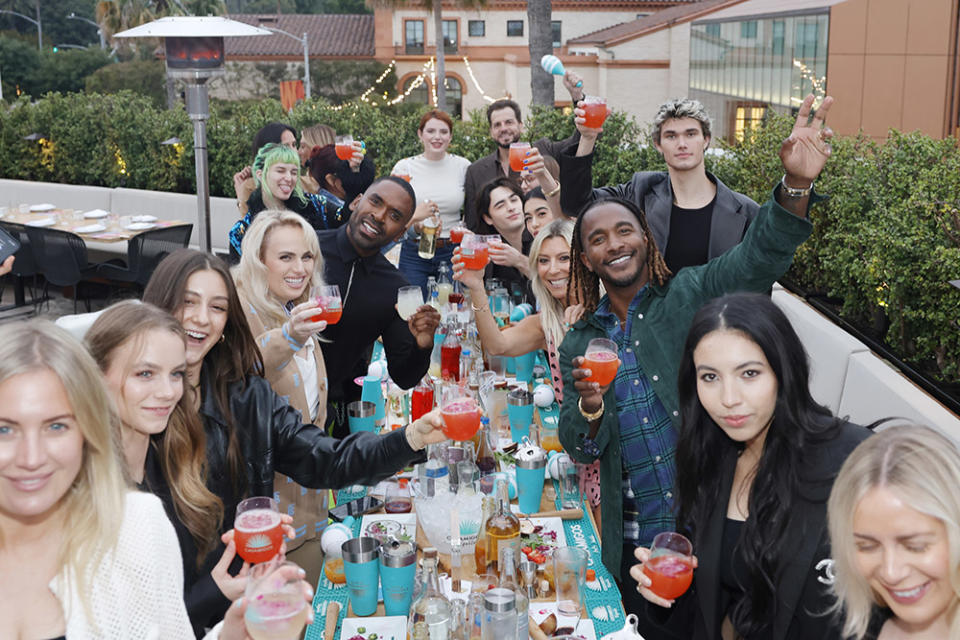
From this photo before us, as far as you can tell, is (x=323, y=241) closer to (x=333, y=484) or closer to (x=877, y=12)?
(x=333, y=484)

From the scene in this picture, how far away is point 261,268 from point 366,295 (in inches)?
25.0

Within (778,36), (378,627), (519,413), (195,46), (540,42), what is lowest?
(378,627)

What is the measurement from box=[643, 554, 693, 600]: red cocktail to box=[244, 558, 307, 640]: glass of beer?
767mm

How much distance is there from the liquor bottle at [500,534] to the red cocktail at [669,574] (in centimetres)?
49

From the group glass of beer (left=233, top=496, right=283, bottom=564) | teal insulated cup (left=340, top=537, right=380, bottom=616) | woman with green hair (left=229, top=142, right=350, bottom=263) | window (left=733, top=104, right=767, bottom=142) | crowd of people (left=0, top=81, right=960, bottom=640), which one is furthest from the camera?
window (left=733, top=104, right=767, bottom=142)

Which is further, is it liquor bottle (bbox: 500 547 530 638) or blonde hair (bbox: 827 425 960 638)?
liquor bottle (bbox: 500 547 530 638)

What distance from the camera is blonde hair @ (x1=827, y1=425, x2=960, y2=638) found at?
5.02 ft

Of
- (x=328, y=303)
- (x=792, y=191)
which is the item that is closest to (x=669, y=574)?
(x=792, y=191)

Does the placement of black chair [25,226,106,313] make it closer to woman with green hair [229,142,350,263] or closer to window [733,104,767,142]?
woman with green hair [229,142,350,263]

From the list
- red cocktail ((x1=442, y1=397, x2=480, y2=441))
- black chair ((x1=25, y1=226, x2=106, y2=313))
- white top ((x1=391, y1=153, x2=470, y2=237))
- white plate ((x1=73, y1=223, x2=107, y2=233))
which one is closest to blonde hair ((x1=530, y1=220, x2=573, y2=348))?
red cocktail ((x1=442, y1=397, x2=480, y2=441))

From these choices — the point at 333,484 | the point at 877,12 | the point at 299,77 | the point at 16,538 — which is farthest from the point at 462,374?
the point at 299,77

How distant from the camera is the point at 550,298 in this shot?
3.70m

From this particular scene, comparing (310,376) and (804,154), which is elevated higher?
(804,154)

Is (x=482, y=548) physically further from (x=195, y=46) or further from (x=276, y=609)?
(x=195, y=46)
